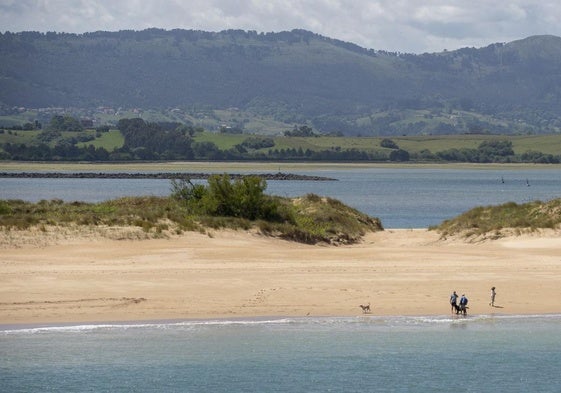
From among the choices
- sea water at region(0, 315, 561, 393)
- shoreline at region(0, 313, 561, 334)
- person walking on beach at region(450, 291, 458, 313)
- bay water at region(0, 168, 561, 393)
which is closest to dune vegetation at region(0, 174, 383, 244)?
shoreline at region(0, 313, 561, 334)

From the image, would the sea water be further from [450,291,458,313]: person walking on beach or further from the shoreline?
[450,291,458,313]: person walking on beach

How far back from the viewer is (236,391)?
23.3m

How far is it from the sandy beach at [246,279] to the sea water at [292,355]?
1019 mm

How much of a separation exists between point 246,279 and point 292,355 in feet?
22.8

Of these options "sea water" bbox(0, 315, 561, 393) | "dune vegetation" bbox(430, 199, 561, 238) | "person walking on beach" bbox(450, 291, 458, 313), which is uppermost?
"dune vegetation" bbox(430, 199, 561, 238)

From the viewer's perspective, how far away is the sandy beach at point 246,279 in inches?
1141

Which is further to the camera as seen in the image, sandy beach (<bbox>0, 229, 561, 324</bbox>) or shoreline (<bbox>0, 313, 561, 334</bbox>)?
sandy beach (<bbox>0, 229, 561, 324</bbox>)

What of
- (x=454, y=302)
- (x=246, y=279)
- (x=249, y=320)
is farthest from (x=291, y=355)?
(x=246, y=279)

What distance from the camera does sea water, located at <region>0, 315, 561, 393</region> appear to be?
23812 mm

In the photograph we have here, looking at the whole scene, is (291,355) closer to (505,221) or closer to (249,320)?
(249,320)

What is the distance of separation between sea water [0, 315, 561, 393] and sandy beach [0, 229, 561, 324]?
3.34 feet

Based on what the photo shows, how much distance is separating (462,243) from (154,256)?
1507 cm

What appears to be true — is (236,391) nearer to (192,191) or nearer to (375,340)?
(375,340)

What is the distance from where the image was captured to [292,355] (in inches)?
1022
